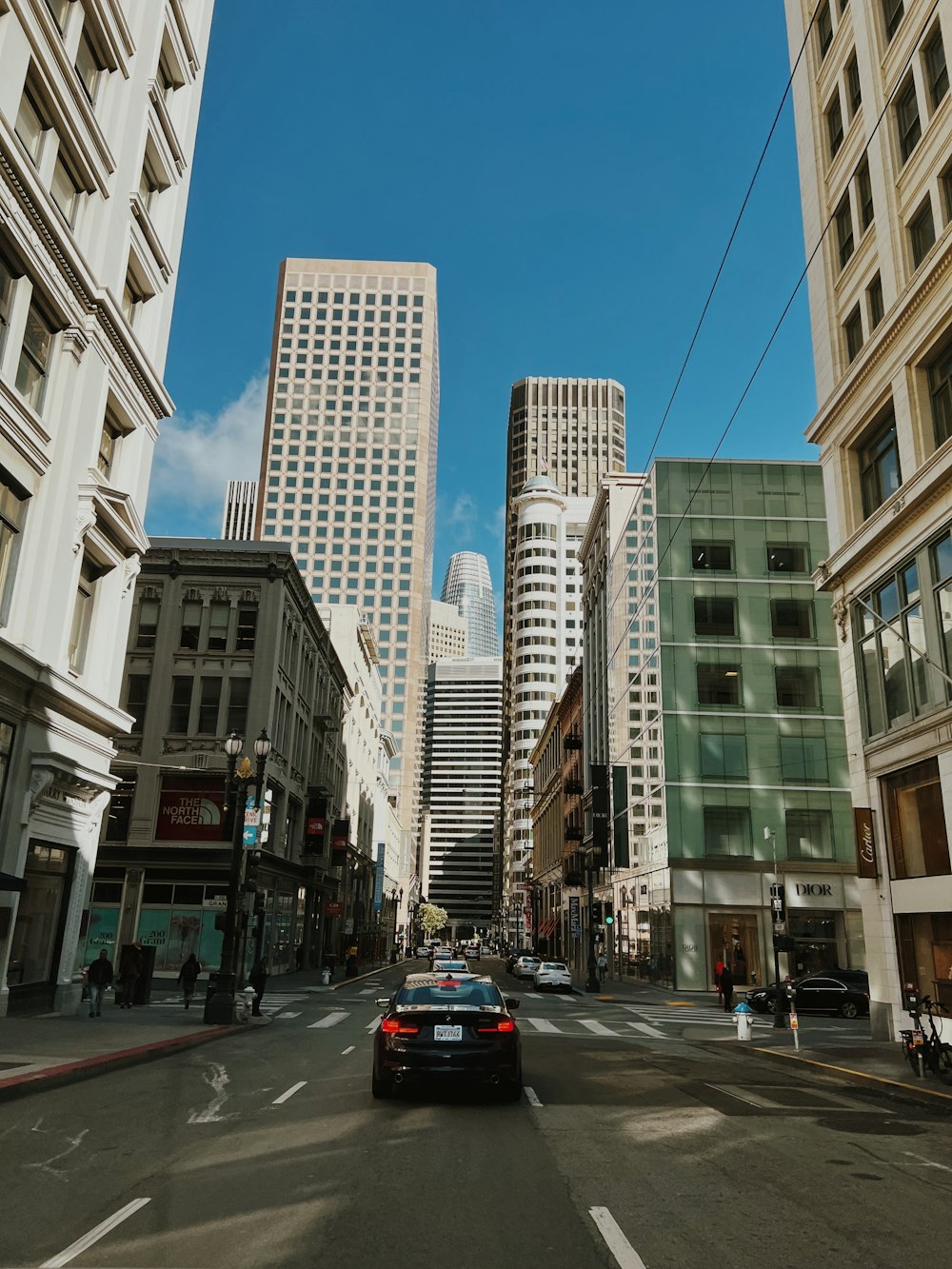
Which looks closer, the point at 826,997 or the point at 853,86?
the point at 853,86

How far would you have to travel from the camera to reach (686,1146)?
31.6 feet

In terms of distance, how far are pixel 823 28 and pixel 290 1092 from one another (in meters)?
34.1

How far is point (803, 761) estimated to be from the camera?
47.0 m

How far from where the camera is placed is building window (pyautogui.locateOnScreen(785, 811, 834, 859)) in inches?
1817

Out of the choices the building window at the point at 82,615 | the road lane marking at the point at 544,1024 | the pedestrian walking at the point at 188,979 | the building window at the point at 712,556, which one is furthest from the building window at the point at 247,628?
the road lane marking at the point at 544,1024

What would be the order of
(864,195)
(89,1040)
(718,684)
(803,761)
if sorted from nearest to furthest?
(89,1040)
(864,195)
(803,761)
(718,684)

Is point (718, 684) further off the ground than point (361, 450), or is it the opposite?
point (361, 450)

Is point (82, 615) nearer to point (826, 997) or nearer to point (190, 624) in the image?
point (190, 624)

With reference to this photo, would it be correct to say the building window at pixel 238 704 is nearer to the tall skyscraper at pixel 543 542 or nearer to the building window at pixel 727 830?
the building window at pixel 727 830

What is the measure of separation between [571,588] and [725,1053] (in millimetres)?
125899

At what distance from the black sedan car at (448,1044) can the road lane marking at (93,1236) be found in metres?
4.80

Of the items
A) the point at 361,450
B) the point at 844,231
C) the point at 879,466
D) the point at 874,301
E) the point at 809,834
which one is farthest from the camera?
Answer: the point at 361,450

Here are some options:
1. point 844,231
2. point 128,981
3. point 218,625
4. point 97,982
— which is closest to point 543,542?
point 218,625

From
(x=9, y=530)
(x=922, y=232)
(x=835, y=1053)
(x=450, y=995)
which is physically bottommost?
(x=835, y=1053)
